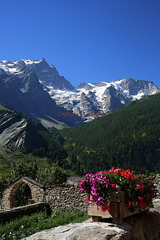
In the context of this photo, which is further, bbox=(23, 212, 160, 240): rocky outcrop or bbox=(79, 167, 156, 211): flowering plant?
bbox=(79, 167, 156, 211): flowering plant

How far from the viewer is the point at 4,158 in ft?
494

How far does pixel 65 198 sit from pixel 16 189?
8301 mm

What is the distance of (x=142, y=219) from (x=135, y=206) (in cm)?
78

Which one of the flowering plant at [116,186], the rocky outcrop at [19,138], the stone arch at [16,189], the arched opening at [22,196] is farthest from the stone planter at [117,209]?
the rocky outcrop at [19,138]

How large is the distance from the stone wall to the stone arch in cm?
97

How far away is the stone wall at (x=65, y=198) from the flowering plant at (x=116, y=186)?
7407mm

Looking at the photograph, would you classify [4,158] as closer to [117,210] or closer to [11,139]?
[11,139]

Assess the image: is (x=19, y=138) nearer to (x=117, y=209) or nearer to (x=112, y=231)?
(x=117, y=209)

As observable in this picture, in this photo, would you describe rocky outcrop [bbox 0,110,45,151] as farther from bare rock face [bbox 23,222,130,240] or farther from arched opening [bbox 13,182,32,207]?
bare rock face [bbox 23,222,130,240]

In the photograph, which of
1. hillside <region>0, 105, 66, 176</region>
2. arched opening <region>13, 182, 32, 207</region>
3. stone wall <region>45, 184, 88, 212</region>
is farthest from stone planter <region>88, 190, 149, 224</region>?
hillside <region>0, 105, 66, 176</region>

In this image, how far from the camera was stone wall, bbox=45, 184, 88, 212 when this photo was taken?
12852mm

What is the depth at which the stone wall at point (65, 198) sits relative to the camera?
12852 millimetres

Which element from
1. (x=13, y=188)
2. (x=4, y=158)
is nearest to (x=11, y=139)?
(x=4, y=158)

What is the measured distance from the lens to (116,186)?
5.38 meters
